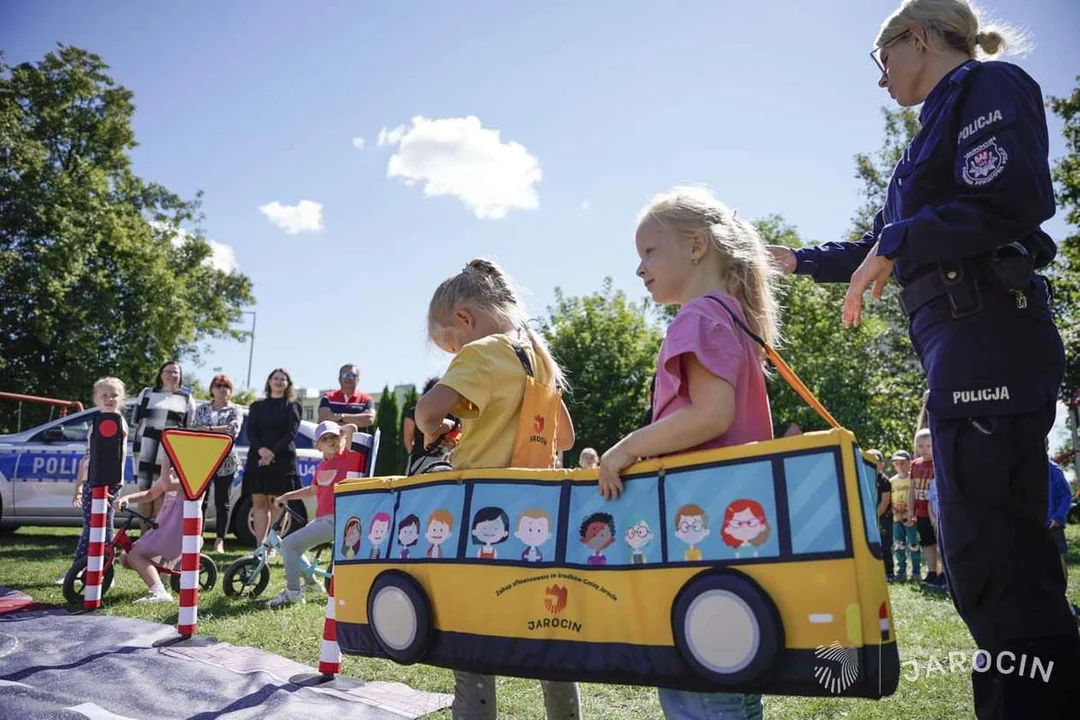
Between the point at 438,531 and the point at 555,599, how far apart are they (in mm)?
450

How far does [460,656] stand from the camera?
217cm

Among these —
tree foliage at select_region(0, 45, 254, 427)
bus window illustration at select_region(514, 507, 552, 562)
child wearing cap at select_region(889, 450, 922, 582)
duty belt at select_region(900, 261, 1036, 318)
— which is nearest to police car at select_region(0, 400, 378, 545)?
child wearing cap at select_region(889, 450, 922, 582)

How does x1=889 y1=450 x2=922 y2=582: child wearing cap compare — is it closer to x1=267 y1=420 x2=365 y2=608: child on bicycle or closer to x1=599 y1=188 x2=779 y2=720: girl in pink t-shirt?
x1=267 y1=420 x2=365 y2=608: child on bicycle

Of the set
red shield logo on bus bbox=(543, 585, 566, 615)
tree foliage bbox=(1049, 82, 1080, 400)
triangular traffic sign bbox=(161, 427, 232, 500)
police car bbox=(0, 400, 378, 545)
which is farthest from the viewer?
tree foliage bbox=(1049, 82, 1080, 400)

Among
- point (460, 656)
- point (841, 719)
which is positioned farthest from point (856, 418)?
Result: point (460, 656)

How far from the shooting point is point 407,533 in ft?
7.81

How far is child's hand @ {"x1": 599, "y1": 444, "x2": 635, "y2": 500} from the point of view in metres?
1.98

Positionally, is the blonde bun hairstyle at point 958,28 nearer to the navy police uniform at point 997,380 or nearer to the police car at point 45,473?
the navy police uniform at point 997,380

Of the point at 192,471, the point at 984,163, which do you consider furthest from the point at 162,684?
the point at 984,163

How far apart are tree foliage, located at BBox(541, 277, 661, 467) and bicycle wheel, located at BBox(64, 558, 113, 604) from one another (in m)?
21.0

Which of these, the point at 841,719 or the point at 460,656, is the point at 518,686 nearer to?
the point at 841,719

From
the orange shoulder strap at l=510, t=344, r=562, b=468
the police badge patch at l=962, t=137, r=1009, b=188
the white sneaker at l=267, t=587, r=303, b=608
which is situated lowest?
the white sneaker at l=267, t=587, r=303, b=608

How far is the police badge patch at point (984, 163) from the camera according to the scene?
6.29 ft

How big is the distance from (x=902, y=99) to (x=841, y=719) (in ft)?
8.47
